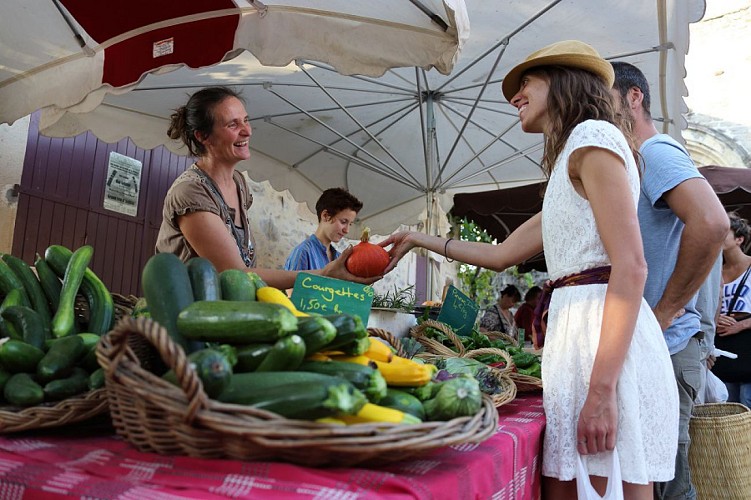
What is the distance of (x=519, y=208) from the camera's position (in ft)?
19.2

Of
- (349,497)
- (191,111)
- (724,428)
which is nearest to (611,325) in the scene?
(349,497)

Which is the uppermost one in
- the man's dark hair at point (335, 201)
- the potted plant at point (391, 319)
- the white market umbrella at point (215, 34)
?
the white market umbrella at point (215, 34)

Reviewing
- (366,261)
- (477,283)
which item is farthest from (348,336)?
(477,283)

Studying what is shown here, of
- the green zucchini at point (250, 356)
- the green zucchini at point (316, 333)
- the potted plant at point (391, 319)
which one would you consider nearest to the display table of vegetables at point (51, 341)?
the green zucchini at point (250, 356)

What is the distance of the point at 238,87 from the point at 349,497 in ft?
13.0

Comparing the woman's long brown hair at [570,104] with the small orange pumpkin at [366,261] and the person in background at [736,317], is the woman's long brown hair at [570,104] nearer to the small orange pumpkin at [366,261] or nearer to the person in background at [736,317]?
the small orange pumpkin at [366,261]

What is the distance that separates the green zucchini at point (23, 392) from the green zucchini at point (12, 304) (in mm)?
140

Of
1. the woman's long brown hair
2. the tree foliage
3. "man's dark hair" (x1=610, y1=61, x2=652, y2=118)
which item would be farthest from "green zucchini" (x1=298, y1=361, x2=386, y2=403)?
the tree foliage

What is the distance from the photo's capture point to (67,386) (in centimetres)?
109

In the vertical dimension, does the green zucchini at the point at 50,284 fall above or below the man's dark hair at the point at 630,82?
below

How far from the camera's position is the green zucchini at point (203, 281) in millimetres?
1141

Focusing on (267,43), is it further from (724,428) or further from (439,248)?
(724,428)

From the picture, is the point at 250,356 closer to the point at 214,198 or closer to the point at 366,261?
the point at 366,261

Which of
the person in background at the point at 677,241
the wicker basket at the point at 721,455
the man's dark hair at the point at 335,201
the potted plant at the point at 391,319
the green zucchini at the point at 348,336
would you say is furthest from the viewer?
the man's dark hair at the point at 335,201
